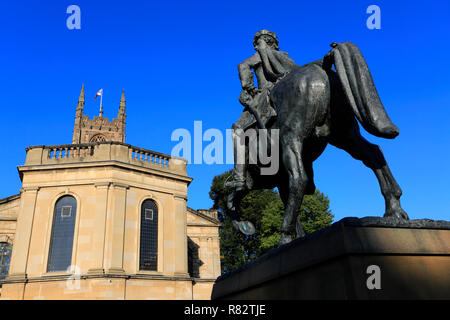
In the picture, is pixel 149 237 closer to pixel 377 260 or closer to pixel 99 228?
pixel 99 228

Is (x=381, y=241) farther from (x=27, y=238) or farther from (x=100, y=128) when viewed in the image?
(x=100, y=128)

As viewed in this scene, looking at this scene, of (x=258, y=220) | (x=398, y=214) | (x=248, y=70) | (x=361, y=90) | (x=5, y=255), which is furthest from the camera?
(x=258, y=220)

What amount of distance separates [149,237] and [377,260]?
860 inches

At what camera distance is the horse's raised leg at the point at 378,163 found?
3947 mm

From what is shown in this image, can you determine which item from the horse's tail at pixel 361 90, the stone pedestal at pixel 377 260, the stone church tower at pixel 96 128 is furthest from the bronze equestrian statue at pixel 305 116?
the stone church tower at pixel 96 128

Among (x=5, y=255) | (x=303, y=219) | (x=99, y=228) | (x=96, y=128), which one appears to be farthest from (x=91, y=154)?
(x=96, y=128)

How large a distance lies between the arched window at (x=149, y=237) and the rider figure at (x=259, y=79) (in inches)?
730

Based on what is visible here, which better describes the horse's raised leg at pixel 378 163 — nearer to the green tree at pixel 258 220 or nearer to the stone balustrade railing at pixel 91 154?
the stone balustrade railing at pixel 91 154

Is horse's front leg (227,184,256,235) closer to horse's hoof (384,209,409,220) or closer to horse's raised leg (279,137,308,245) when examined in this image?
horse's raised leg (279,137,308,245)

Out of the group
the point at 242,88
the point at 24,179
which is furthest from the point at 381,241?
the point at 24,179

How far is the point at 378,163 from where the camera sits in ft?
14.4

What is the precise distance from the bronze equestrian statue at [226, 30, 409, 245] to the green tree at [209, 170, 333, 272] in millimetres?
29638

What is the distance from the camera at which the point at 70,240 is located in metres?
21.9

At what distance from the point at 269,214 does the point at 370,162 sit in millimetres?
32051
